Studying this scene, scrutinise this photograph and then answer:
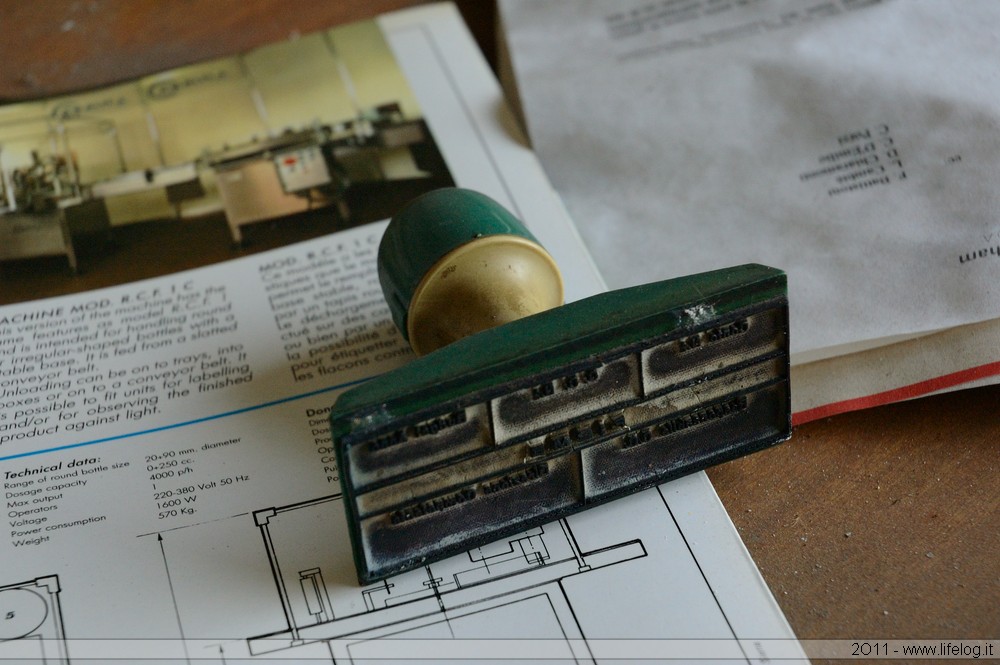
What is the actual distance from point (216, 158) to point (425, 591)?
1.30 ft

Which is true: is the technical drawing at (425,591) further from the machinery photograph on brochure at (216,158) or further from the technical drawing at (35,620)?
the machinery photograph on brochure at (216,158)

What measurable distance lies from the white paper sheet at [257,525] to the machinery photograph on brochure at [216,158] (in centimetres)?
4

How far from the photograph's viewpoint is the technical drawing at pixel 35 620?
0.48m

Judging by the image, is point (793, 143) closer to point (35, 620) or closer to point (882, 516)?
point (882, 516)

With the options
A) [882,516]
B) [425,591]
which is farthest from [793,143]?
[425,591]

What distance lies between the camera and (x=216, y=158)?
0.75m

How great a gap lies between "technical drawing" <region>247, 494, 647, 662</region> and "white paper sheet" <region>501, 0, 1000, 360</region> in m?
0.20

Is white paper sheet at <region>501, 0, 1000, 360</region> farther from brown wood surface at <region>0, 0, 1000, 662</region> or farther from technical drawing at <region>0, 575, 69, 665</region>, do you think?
technical drawing at <region>0, 575, 69, 665</region>

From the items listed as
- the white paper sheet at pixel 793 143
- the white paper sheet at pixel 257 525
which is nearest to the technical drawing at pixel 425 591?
the white paper sheet at pixel 257 525

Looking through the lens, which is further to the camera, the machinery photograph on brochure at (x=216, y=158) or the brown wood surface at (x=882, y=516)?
the machinery photograph on brochure at (x=216, y=158)

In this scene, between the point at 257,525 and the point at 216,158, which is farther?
the point at 216,158

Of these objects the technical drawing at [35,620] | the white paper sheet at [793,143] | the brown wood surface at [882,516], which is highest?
the white paper sheet at [793,143]

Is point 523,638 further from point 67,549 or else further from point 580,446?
point 67,549

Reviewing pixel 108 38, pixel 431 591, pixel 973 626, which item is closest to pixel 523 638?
pixel 431 591
